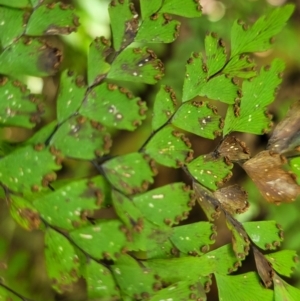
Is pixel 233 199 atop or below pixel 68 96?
below

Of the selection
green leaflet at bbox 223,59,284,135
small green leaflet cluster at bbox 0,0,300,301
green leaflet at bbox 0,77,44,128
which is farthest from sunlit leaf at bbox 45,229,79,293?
green leaflet at bbox 223,59,284,135

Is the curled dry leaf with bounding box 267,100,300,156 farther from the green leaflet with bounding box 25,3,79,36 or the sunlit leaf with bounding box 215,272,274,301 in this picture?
the green leaflet with bounding box 25,3,79,36

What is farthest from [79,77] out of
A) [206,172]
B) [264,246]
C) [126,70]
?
[264,246]

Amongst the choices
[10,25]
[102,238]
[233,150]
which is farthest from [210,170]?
[10,25]

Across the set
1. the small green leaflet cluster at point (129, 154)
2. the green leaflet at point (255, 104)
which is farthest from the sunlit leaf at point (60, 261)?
the green leaflet at point (255, 104)

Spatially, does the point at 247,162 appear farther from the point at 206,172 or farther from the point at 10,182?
the point at 10,182

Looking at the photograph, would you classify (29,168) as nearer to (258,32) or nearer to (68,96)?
(68,96)
